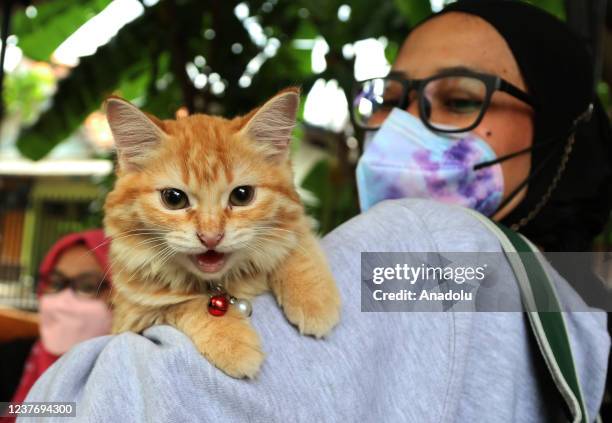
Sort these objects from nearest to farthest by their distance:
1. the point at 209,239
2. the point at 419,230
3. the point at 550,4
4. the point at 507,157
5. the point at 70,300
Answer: the point at 209,239
the point at 419,230
the point at 507,157
the point at 70,300
the point at 550,4

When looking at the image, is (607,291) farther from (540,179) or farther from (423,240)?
(423,240)

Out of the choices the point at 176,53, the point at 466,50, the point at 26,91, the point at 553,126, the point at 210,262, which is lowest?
the point at 210,262

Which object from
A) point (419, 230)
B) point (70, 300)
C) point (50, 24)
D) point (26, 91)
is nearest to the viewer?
point (419, 230)

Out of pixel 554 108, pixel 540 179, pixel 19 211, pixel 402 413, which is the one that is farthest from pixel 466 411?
pixel 19 211

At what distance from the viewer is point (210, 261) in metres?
1.10

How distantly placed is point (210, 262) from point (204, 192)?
132mm

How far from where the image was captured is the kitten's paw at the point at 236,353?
3.00 ft

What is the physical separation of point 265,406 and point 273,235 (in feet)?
1.25

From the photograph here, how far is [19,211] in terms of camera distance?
34.1 feet

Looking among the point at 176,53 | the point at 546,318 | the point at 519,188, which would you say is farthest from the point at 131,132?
the point at 176,53

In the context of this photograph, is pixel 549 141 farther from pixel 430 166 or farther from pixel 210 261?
pixel 210 261

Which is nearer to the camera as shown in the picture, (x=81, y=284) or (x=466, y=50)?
(x=466, y=50)

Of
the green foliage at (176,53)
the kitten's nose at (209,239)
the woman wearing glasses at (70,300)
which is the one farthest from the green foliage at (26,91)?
the kitten's nose at (209,239)

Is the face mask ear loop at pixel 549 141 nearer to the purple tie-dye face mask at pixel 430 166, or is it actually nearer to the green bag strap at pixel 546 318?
the purple tie-dye face mask at pixel 430 166
